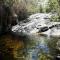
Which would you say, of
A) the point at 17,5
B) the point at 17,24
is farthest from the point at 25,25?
the point at 17,5

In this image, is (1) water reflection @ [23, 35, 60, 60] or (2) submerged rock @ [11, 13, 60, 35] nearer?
(1) water reflection @ [23, 35, 60, 60]

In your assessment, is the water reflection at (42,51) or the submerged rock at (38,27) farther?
the submerged rock at (38,27)

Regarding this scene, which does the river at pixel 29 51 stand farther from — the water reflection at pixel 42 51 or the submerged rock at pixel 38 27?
the submerged rock at pixel 38 27

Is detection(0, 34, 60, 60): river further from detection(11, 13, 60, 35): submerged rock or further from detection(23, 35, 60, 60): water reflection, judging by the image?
detection(11, 13, 60, 35): submerged rock

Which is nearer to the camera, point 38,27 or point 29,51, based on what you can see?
point 29,51

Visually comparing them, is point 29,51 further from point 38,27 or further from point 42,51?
point 38,27

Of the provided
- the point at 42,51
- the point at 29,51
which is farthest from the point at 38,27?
the point at 29,51

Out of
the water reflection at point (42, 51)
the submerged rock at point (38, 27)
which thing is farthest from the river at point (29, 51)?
the submerged rock at point (38, 27)

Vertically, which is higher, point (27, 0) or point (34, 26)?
point (27, 0)

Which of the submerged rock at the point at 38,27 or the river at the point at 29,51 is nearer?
the river at the point at 29,51

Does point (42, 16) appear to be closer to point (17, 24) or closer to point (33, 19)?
point (33, 19)

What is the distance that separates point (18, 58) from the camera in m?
18.1

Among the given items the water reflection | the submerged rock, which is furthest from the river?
the submerged rock

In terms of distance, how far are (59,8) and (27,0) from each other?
22971 mm
